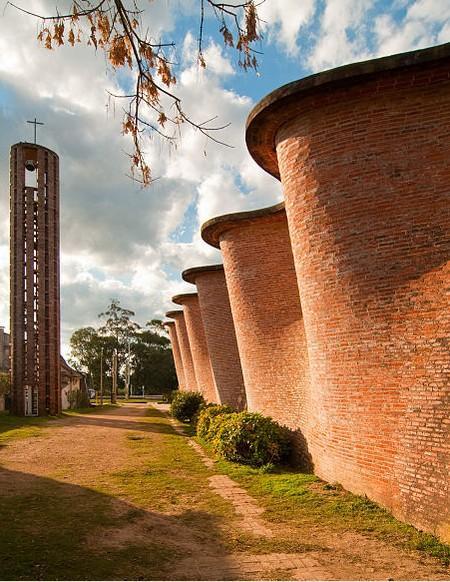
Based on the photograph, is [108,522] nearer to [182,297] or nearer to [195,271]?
[195,271]

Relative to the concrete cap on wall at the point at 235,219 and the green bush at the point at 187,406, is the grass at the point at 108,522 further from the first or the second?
the green bush at the point at 187,406

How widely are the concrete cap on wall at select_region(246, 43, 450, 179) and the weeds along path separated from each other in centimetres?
609

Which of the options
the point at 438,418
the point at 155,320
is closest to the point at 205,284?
the point at 438,418

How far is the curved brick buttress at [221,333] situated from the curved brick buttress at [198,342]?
4.73m

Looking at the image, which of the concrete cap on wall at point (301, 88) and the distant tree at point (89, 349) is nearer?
the concrete cap on wall at point (301, 88)

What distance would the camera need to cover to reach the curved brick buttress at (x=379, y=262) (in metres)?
6.75

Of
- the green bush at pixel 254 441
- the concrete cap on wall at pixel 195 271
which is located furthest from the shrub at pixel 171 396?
the green bush at pixel 254 441

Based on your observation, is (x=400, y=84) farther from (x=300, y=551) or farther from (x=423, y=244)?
(x=300, y=551)

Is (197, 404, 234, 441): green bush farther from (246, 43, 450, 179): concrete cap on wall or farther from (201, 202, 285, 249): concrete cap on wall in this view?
(246, 43, 450, 179): concrete cap on wall

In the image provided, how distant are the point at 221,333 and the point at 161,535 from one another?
12134 mm

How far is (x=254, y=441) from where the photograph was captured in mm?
11203

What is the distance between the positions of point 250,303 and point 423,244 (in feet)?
20.6

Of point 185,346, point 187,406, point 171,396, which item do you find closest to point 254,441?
point 187,406

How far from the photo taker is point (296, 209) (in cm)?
881
